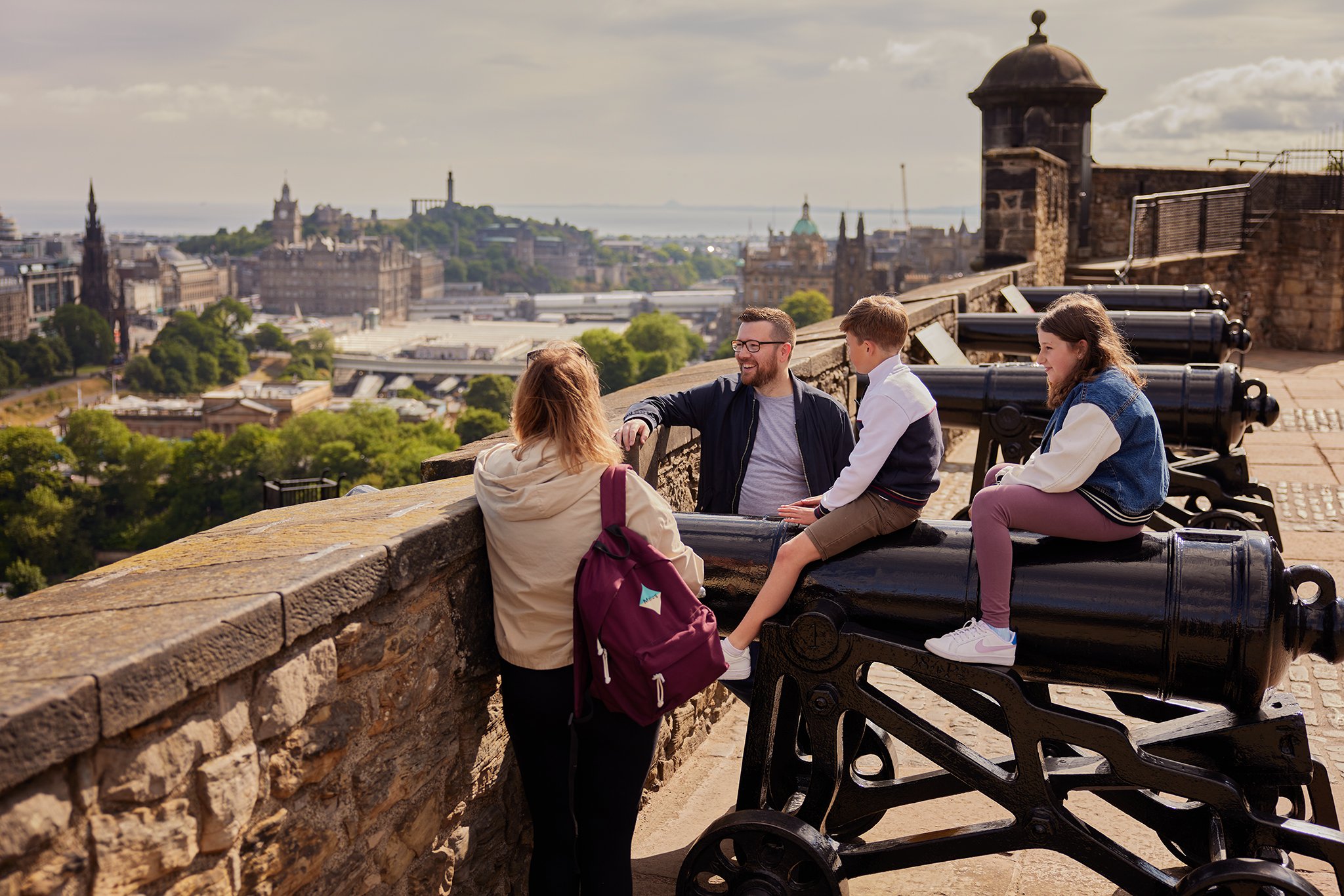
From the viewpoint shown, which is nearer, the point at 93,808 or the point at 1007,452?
the point at 93,808

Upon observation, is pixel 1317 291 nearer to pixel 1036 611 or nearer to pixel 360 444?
pixel 1036 611

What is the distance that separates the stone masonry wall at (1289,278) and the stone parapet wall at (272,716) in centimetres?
1148

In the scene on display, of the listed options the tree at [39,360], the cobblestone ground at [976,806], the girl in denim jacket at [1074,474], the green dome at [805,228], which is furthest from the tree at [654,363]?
the girl in denim jacket at [1074,474]

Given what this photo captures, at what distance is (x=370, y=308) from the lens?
16062 cm

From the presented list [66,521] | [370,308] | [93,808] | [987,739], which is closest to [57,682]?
[93,808]

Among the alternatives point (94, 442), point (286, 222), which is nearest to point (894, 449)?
point (94, 442)

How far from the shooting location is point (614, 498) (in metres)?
2.14

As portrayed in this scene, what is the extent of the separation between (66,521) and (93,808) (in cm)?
6507

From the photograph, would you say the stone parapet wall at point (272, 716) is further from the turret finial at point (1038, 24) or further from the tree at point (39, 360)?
the tree at point (39, 360)

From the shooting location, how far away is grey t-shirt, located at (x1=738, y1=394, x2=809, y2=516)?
118 inches

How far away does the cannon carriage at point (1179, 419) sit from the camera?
→ 471 centimetres

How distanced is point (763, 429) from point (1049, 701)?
3.10 ft

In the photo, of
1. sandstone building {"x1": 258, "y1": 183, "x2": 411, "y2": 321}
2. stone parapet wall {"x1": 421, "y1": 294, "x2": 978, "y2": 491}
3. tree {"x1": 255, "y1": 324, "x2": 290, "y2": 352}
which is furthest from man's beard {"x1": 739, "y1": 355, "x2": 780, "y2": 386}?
sandstone building {"x1": 258, "y1": 183, "x2": 411, "y2": 321}

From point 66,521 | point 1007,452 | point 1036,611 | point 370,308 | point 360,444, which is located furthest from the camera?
point 370,308
